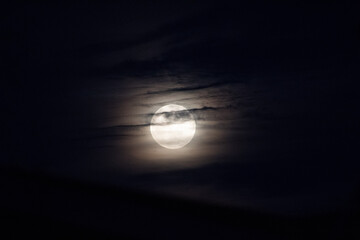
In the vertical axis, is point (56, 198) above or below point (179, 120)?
below

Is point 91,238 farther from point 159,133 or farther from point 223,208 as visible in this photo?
point 159,133

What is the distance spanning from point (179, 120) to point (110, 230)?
4.75 meters

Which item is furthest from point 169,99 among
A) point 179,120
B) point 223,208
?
point 223,208

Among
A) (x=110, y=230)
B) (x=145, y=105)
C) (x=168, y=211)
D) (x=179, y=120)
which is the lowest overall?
(x=110, y=230)

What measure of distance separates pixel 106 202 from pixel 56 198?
1.24 ft

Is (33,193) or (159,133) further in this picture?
(159,133)

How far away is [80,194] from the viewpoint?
2398 millimetres

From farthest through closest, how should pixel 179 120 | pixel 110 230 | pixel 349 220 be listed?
1. pixel 179 120
2. pixel 349 220
3. pixel 110 230

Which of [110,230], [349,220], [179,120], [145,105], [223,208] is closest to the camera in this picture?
[110,230]

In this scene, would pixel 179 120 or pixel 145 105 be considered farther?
pixel 179 120

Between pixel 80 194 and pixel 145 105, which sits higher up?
pixel 145 105

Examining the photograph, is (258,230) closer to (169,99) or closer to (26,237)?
A: (26,237)

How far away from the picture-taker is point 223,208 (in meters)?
2.46

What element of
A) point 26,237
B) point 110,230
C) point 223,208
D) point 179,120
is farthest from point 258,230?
point 179,120
